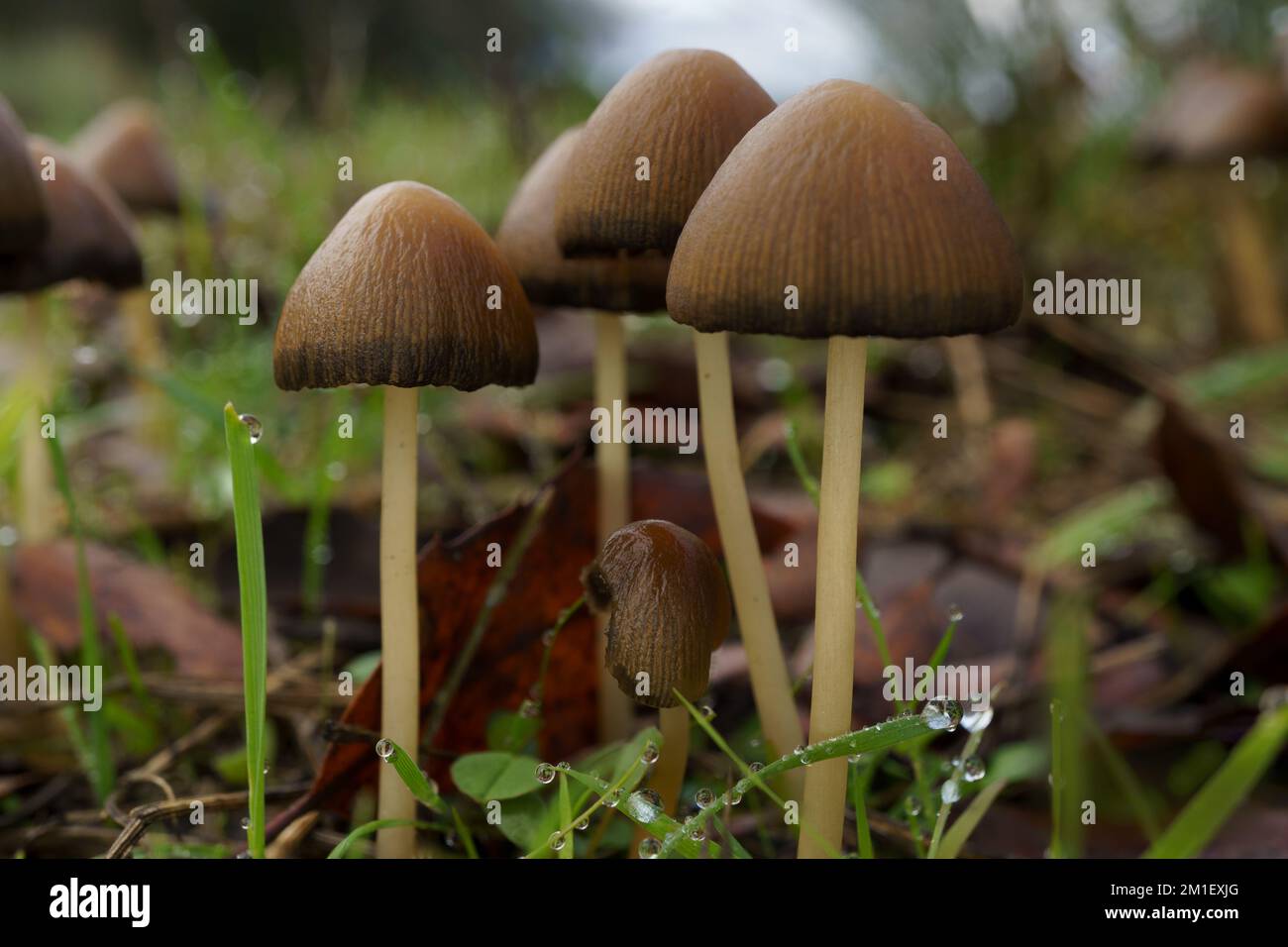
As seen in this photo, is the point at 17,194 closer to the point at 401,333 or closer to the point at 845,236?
the point at 401,333

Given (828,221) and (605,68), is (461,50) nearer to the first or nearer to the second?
(605,68)

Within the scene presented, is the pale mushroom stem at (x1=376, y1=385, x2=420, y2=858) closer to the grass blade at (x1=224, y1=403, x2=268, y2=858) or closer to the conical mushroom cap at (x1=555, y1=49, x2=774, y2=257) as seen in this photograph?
the grass blade at (x1=224, y1=403, x2=268, y2=858)

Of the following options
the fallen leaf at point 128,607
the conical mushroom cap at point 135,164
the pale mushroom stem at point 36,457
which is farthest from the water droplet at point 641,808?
the conical mushroom cap at point 135,164

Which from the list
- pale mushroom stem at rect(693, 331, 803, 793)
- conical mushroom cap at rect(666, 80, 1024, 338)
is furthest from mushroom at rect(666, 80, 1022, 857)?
pale mushroom stem at rect(693, 331, 803, 793)

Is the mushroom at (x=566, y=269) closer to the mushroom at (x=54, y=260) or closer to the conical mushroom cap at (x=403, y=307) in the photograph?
the conical mushroom cap at (x=403, y=307)

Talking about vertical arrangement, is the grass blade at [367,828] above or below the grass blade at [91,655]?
below

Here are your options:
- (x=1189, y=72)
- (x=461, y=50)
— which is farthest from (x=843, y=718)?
(x=461, y=50)
